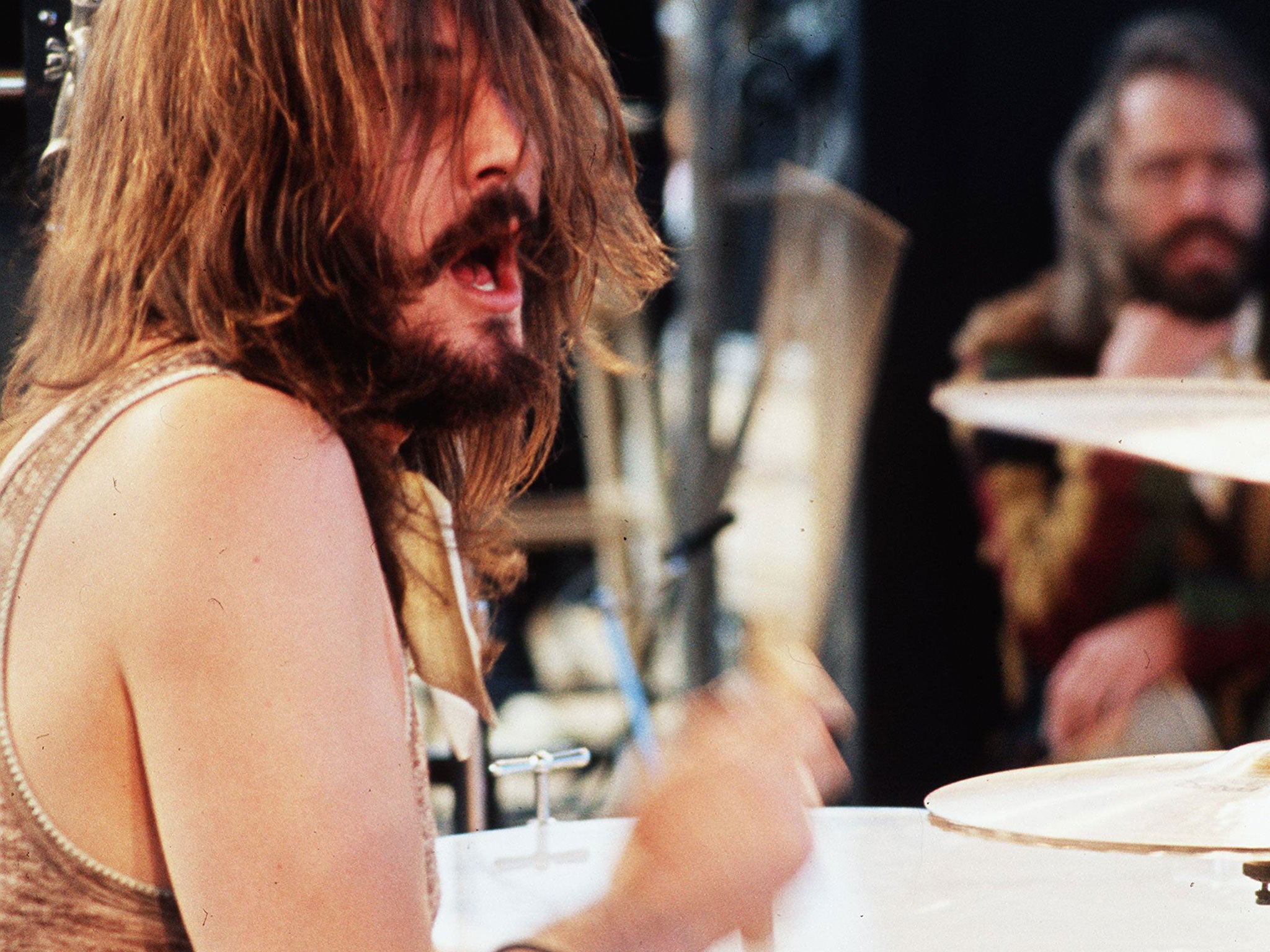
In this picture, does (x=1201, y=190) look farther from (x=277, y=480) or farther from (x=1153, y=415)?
(x=277, y=480)

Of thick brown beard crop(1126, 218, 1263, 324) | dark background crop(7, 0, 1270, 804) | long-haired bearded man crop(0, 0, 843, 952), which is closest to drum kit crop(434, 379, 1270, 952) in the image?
long-haired bearded man crop(0, 0, 843, 952)

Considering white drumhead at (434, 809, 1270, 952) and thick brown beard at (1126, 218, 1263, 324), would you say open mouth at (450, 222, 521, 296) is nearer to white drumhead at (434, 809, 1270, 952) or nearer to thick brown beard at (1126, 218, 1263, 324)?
white drumhead at (434, 809, 1270, 952)

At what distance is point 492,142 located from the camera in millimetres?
747

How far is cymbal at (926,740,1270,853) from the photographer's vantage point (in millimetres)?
735

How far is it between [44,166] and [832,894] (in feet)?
2.50

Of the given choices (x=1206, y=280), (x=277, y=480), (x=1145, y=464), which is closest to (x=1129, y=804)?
(x=277, y=480)

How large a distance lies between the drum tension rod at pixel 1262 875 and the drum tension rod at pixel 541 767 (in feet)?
1.61

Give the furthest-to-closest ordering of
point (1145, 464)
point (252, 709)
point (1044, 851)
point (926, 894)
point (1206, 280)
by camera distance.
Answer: point (1206, 280) → point (1145, 464) → point (1044, 851) → point (926, 894) → point (252, 709)

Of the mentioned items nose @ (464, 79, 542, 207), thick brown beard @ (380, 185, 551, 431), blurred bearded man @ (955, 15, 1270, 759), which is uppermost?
nose @ (464, 79, 542, 207)

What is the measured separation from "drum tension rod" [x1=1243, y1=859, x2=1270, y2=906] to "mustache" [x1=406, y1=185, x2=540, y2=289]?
1.89ft

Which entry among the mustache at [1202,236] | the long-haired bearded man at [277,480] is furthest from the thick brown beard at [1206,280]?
the long-haired bearded man at [277,480]

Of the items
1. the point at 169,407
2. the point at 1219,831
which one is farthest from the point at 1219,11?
the point at 169,407

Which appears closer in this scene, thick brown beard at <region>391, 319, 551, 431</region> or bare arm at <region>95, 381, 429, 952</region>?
bare arm at <region>95, 381, 429, 952</region>

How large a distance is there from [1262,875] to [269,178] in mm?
704
